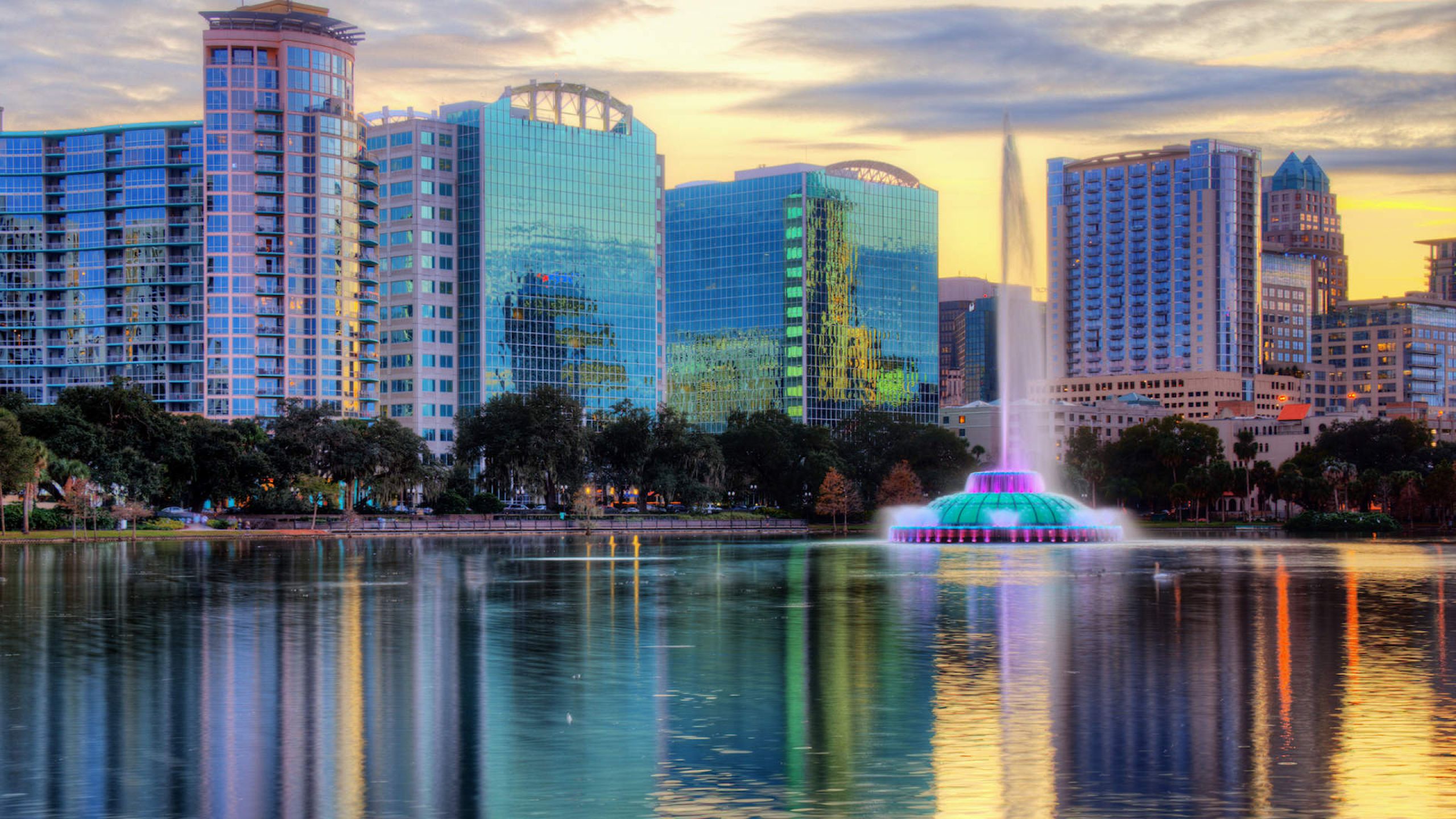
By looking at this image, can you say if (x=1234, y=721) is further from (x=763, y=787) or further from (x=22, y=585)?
(x=22, y=585)

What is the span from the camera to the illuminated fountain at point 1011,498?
117 meters

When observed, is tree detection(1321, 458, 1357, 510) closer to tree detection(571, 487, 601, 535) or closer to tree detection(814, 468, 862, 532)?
tree detection(814, 468, 862, 532)

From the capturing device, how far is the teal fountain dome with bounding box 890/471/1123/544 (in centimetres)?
11621

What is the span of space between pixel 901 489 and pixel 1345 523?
5010 cm

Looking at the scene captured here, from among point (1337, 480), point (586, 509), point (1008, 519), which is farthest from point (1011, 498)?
point (1337, 480)

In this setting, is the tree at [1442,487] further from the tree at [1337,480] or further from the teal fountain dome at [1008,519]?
the teal fountain dome at [1008,519]

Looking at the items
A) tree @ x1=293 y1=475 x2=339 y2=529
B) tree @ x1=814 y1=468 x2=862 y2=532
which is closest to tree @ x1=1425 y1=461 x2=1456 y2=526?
tree @ x1=814 y1=468 x2=862 y2=532

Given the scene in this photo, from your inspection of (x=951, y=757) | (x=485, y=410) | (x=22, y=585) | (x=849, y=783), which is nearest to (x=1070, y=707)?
(x=951, y=757)

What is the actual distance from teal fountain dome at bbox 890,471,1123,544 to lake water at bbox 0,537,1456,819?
169 feet

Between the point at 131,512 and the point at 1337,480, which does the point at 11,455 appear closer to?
the point at 131,512

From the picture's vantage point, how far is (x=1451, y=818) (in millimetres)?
21250

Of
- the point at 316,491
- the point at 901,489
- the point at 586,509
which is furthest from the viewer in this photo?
the point at 901,489

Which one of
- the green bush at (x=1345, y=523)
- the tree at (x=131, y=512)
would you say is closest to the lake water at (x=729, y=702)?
the tree at (x=131, y=512)

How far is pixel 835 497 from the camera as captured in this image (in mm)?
180125
